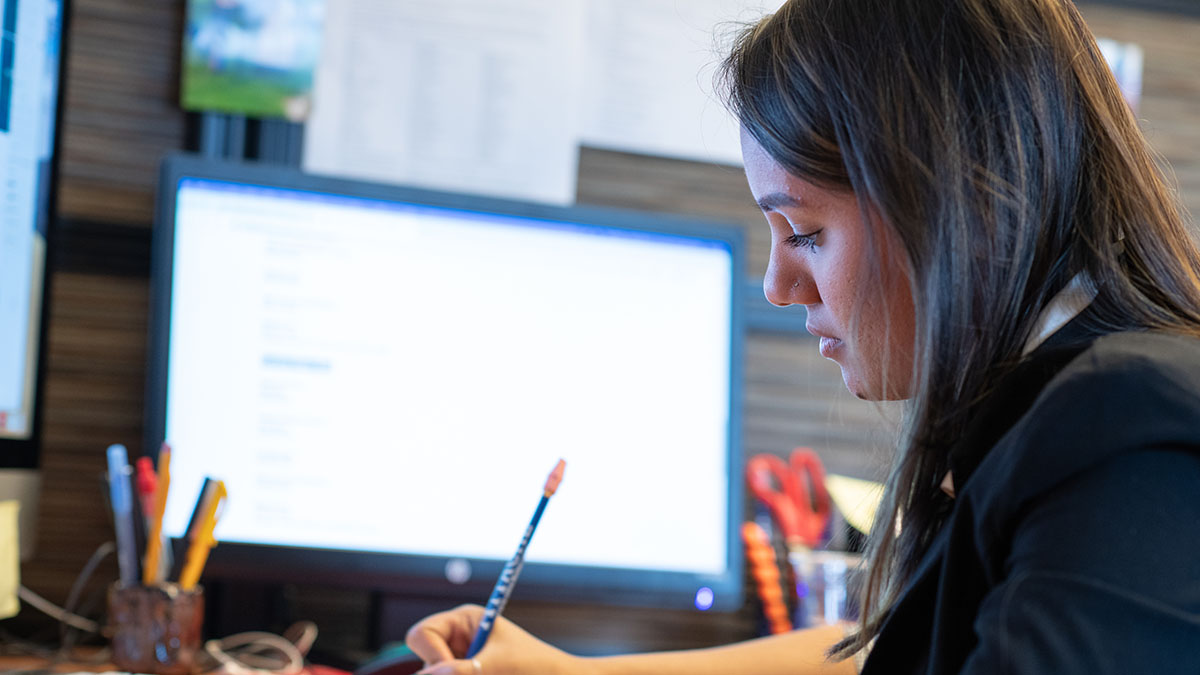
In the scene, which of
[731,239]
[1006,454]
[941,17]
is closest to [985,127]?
[941,17]

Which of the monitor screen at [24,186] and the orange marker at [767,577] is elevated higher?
the monitor screen at [24,186]

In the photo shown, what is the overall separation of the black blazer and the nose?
200mm

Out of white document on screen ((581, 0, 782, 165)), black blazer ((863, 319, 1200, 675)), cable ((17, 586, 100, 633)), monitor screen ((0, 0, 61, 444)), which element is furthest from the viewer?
white document on screen ((581, 0, 782, 165))

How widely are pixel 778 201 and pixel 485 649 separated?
0.31 meters

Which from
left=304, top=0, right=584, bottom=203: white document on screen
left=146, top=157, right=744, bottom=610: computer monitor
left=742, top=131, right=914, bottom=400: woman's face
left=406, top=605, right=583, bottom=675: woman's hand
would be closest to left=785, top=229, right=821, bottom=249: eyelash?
left=742, top=131, right=914, bottom=400: woman's face

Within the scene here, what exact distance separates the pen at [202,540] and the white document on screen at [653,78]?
50 centimetres

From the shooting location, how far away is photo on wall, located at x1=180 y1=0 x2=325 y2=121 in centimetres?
93

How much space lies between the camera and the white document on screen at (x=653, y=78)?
1043 millimetres

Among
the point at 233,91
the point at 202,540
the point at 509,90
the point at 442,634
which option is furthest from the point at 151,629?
the point at 509,90

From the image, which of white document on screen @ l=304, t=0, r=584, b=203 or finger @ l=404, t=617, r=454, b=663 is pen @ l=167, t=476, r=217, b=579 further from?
white document on screen @ l=304, t=0, r=584, b=203

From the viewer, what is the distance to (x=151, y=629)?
0.73 meters

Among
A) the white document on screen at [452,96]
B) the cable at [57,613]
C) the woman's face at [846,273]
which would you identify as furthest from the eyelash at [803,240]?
the cable at [57,613]

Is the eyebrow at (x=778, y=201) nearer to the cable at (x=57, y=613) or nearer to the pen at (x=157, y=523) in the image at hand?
the pen at (x=157, y=523)

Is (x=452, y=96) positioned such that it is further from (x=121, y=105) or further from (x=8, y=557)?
(x=8, y=557)
